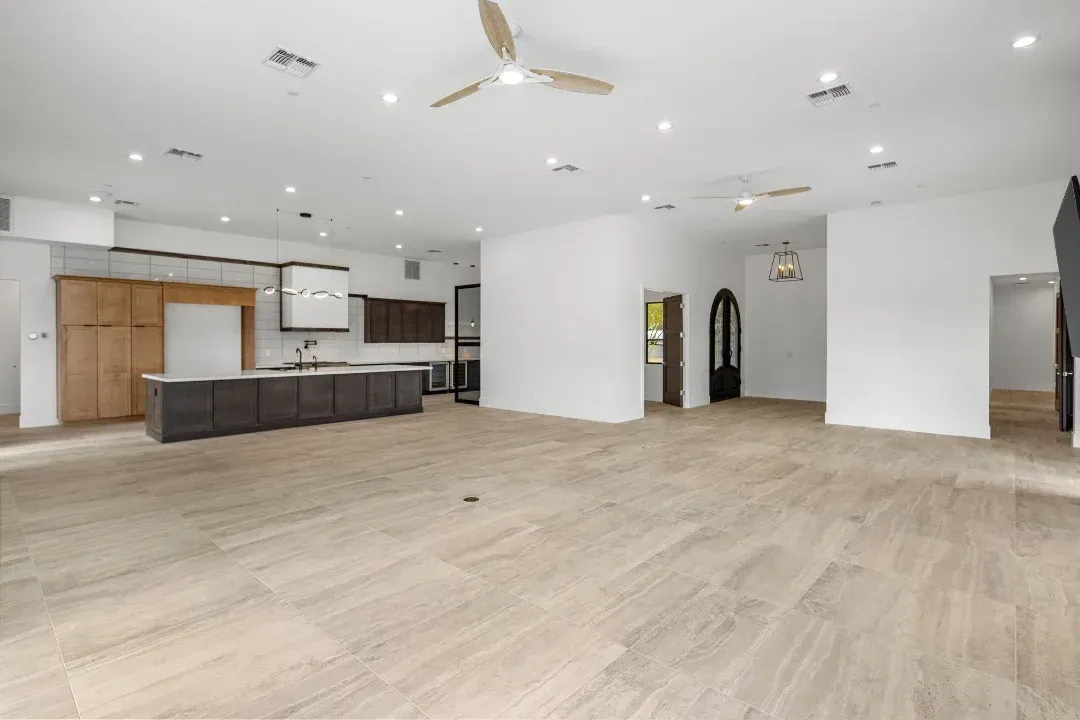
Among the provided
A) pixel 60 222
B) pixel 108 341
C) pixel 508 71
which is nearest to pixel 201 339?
pixel 108 341

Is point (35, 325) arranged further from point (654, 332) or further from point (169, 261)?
point (654, 332)

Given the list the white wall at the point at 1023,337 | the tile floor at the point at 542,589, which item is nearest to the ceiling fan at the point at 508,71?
the tile floor at the point at 542,589

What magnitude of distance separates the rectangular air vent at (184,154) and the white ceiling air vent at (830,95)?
20.1 ft

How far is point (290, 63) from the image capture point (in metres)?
4.01

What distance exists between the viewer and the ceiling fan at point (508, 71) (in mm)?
2916

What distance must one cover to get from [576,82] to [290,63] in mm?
2133

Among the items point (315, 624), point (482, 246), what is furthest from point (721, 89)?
point (482, 246)

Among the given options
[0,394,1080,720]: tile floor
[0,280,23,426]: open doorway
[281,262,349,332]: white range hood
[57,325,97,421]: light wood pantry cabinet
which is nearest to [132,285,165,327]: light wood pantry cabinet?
[57,325,97,421]: light wood pantry cabinet

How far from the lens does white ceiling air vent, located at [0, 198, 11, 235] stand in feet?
24.9

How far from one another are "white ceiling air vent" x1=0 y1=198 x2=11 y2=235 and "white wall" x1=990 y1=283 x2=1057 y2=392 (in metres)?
18.9

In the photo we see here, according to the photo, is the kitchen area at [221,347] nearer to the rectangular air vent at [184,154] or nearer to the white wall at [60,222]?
the white wall at [60,222]

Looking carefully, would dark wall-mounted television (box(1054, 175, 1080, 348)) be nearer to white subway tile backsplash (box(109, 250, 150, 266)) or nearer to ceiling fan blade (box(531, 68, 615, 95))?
ceiling fan blade (box(531, 68, 615, 95))

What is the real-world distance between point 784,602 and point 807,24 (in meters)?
3.55

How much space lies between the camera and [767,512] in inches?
172
